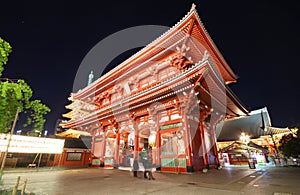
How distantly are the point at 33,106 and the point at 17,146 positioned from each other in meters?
8.25

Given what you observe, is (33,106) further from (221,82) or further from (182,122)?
(221,82)

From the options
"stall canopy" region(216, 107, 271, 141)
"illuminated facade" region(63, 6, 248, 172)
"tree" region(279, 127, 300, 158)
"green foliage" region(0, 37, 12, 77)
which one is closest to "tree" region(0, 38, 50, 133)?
"green foliage" region(0, 37, 12, 77)

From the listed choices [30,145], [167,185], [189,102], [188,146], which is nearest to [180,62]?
[189,102]

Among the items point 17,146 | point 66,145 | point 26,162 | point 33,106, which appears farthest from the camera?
point 66,145

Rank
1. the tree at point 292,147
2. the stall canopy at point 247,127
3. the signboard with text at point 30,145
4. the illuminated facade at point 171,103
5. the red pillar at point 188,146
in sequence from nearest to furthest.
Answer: the red pillar at point 188,146, the illuminated facade at point 171,103, the signboard with text at point 30,145, the tree at point 292,147, the stall canopy at point 247,127

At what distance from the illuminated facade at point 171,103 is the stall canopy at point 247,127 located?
13031 millimetres

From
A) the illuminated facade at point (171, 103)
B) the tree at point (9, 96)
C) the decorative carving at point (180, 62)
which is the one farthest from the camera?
the decorative carving at point (180, 62)

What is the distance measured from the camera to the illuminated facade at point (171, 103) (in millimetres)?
9125

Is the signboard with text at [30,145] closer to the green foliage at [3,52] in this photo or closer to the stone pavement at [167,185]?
the stone pavement at [167,185]

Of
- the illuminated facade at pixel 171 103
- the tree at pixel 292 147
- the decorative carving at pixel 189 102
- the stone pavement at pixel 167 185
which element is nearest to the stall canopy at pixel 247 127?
the tree at pixel 292 147

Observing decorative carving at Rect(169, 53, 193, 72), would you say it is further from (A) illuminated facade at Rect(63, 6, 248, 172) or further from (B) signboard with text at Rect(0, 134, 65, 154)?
(B) signboard with text at Rect(0, 134, 65, 154)

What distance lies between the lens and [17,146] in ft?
33.8

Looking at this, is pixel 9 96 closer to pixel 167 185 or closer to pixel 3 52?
pixel 3 52

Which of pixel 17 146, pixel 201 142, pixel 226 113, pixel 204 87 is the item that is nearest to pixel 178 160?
pixel 201 142
